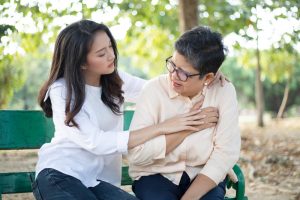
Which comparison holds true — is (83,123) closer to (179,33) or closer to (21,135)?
(21,135)

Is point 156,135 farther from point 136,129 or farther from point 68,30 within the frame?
point 68,30

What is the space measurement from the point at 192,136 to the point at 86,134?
0.58 metres

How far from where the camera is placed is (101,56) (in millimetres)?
2621

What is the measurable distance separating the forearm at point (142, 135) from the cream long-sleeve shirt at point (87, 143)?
0.04 meters

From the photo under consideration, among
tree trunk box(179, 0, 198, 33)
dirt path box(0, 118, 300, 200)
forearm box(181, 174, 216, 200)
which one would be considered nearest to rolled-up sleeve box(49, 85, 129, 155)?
forearm box(181, 174, 216, 200)

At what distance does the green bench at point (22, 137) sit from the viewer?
283 cm

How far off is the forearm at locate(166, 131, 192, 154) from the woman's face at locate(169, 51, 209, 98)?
8.9 inches

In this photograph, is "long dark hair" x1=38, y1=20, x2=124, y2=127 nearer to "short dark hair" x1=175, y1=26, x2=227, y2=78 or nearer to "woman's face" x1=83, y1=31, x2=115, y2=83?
"woman's face" x1=83, y1=31, x2=115, y2=83

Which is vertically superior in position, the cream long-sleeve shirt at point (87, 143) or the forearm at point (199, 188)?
the cream long-sleeve shirt at point (87, 143)

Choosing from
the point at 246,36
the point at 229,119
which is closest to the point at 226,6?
the point at 246,36

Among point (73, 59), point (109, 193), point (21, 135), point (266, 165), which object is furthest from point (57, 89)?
point (266, 165)

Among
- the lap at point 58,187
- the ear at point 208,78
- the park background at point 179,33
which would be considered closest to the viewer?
the lap at point 58,187

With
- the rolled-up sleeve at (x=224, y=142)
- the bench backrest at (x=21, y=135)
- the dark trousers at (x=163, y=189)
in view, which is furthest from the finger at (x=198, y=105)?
the bench backrest at (x=21, y=135)

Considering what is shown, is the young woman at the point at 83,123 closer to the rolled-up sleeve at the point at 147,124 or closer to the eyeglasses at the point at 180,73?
the rolled-up sleeve at the point at 147,124
